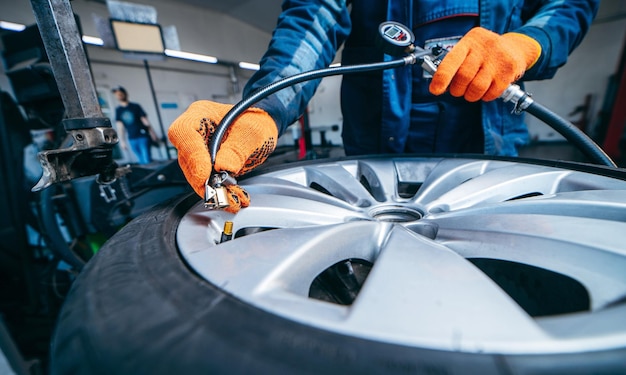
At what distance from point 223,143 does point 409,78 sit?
579mm

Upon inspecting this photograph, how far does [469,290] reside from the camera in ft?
0.66

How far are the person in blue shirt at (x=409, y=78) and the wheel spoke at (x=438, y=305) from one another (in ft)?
0.79

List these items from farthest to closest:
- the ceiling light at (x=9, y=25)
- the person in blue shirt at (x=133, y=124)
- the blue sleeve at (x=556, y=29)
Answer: the person in blue shirt at (x=133, y=124) → the ceiling light at (x=9, y=25) → the blue sleeve at (x=556, y=29)

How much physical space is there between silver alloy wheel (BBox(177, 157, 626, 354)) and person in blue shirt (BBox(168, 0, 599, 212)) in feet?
0.38

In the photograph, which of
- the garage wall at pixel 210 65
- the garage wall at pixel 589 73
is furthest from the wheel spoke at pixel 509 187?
the garage wall at pixel 589 73

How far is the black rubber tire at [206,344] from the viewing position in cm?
14

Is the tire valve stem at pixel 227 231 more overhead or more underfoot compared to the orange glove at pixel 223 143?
more underfoot

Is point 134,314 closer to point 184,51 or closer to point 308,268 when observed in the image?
point 308,268

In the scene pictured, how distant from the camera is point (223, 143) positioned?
0.44m

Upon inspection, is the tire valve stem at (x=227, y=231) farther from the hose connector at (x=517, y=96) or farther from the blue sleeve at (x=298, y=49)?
the hose connector at (x=517, y=96)

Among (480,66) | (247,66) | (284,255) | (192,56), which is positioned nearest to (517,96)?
(480,66)

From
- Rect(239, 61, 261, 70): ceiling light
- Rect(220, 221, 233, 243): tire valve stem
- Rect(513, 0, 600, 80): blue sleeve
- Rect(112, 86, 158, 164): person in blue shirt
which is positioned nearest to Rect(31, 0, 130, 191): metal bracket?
Rect(220, 221, 233, 243): tire valve stem

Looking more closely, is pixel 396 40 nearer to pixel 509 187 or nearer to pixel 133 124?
pixel 509 187

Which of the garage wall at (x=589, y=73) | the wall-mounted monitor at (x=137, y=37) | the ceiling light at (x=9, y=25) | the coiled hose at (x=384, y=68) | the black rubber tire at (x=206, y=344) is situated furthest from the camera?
the garage wall at (x=589, y=73)
